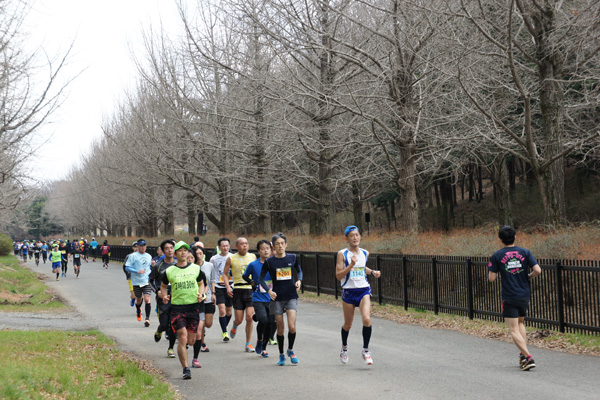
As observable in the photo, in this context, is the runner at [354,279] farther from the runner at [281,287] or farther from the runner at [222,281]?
the runner at [222,281]

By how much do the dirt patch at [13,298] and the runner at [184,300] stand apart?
558 inches

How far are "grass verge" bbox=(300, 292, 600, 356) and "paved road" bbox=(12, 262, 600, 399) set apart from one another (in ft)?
1.40

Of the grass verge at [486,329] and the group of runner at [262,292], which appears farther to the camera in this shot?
the grass verge at [486,329]

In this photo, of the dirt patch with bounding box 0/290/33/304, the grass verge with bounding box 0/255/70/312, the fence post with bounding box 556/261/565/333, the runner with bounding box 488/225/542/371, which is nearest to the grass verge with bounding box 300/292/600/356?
the fence post with bounding box 556/261/565/333

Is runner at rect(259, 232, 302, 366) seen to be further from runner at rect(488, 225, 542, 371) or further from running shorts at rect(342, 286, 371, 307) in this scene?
runner at rect(488, 225, 542, 371)

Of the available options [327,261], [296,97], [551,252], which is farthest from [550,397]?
[296,97]

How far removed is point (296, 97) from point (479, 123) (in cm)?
625

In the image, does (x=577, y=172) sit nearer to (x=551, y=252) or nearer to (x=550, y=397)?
(x=551, y=252)

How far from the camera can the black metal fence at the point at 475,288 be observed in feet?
34.8

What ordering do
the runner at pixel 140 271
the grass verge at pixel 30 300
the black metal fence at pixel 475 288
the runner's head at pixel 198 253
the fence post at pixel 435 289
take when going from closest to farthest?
1. the black metal fence at pixel 475 288
2. the runner's head at pixel 198 253
3. the fence post at pixel 435 289
4. the runner at pixel 140 271
5. the grass verge at pixel 30 300

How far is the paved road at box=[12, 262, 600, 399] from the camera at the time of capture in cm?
731

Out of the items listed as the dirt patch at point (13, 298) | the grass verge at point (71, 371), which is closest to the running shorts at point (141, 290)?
the grass verge at point (71, 371)

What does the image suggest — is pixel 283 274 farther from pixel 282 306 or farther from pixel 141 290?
pixel 141 290

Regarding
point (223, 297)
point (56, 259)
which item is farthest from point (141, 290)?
point (56, 259)
